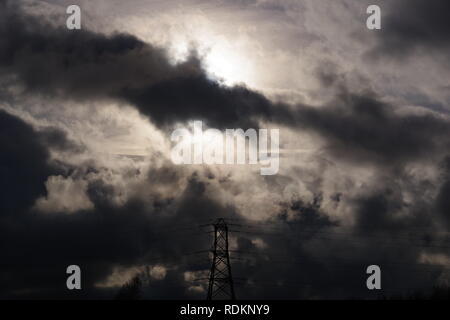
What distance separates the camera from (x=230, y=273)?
123750 mm
